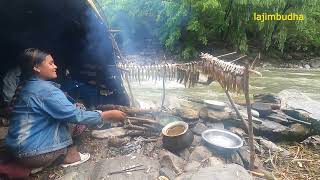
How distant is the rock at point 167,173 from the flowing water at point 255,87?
6.03 metres

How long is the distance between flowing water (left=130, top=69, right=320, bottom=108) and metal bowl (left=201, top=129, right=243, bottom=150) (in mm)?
4887

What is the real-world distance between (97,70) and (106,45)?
754 mm

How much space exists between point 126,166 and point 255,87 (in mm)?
11962

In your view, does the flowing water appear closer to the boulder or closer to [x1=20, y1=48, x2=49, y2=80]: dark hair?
the boulder

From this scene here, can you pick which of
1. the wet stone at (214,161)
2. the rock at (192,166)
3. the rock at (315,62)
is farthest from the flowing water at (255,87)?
the rock at (192,166)

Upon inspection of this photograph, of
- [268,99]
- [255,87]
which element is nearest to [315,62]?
[255,87]

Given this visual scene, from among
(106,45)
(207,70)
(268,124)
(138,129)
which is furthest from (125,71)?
(268,124)

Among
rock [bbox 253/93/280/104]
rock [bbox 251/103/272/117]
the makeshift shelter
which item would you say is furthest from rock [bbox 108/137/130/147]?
rock [bbox 253/93/280/104]

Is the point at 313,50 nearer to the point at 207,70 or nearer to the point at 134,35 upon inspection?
the point at 134,35

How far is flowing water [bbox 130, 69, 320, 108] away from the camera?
1276 cm

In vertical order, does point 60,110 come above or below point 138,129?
above

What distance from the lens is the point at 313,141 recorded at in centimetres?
665

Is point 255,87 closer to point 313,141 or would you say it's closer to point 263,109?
point 263,109

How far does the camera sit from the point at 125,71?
6.34 m
